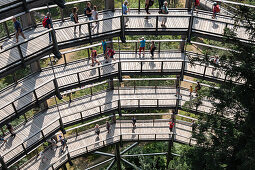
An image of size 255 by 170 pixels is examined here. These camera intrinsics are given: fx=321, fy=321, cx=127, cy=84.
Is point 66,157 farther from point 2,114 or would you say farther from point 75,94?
point 75,94

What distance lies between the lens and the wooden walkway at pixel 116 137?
2577 cm

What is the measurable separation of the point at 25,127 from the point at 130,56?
9.70 meters

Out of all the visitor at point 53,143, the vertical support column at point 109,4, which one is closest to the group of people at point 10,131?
the visitor at point 53,143

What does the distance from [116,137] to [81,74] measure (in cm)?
688

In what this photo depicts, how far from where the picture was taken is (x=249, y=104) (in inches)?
696

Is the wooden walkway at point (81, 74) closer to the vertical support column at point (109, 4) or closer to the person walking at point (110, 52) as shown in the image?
the person walking at point (110, 52)

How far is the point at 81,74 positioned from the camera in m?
24.2

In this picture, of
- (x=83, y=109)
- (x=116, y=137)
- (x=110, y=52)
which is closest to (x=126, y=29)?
(x=110, y=52)

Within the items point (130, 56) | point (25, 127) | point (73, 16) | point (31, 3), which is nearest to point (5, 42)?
point (31, 3)

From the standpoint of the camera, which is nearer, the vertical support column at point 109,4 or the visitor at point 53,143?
the vertical support column at point 109,4

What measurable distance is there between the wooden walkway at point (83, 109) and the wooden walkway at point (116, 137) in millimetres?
2244

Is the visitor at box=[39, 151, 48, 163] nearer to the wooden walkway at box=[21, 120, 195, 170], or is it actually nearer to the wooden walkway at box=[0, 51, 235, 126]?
the wooden walkway at box=[21, 120, 195, 170]

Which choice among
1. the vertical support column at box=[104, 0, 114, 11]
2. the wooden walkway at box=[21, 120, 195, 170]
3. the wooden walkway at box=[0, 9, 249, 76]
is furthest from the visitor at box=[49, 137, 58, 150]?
the vertical support column at box=[104, 0, 114, 11]

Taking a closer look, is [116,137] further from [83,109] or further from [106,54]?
[106,54]
